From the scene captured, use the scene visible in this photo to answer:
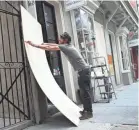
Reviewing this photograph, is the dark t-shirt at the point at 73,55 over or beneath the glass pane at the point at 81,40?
beneath

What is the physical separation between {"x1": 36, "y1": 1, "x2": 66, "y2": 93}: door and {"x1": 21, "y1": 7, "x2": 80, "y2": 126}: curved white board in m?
1.09

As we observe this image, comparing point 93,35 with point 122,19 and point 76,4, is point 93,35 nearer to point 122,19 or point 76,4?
point 76,4

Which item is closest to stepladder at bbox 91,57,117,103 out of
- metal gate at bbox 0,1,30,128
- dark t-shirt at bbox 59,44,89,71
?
dark t-shirt at bbox 59,44,89,71

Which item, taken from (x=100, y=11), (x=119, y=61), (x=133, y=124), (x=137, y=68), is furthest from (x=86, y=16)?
(x=137, y=68)

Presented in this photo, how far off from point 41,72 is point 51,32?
7.29 feet

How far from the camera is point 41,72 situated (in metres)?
5.43

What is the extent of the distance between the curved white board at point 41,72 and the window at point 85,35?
278 cm

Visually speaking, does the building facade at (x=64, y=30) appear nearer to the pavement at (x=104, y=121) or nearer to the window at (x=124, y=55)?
the pavement at (x=104, y=121)

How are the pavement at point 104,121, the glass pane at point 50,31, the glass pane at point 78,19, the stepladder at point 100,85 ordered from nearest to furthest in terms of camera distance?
the pavement at point 104,121 → the glass pane at point 50,31 → the stepladder at point 100,85 → the glass pane at point 78,19

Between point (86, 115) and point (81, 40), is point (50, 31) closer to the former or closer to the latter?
point (81, 40)

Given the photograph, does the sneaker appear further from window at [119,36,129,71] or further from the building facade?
window at [119,36,129,71]

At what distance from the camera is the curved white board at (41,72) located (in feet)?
17.0

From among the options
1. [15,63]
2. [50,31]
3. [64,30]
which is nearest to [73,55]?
[15,63]

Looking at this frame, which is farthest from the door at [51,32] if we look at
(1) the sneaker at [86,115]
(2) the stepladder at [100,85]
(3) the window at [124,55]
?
(3) the window at [124,55]
